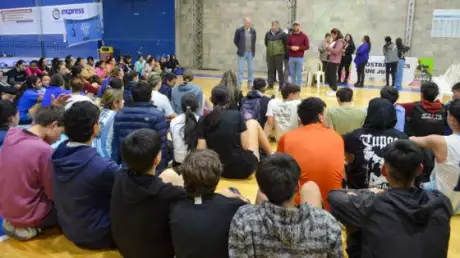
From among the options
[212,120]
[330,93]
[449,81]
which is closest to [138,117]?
[212,120]

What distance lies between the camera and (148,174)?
230cm

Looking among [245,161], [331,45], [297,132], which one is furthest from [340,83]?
[297,132]

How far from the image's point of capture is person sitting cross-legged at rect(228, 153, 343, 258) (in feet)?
5.78

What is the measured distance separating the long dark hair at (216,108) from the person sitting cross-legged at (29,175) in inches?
56.9

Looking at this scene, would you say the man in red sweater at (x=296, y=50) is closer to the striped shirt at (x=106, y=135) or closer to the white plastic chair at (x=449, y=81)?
the white plastic chair at (x=449, y=81)

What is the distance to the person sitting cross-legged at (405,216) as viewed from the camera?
72.9 inches

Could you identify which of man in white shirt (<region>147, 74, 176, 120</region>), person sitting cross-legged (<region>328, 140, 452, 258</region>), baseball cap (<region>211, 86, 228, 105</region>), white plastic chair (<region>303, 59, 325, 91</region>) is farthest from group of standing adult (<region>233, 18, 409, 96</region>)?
person sitting cross-legged (<region>328, 140, 452, 258</region>)

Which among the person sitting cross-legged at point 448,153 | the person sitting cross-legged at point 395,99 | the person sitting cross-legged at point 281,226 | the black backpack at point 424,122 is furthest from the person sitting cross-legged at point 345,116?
the person sitting cross-legged at point 281,226

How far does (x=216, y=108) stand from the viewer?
13.5 feet

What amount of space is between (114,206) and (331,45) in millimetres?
8697

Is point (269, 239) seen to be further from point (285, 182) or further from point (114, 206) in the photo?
point (114, 206)

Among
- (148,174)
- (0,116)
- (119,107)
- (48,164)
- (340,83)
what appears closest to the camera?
(148,174)

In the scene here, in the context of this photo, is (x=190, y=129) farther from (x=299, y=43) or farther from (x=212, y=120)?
(x=299, y=43)

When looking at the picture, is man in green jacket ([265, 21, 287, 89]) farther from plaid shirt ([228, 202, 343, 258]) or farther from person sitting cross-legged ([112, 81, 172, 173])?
plaid shirt ([228, 202, 343, 258])
